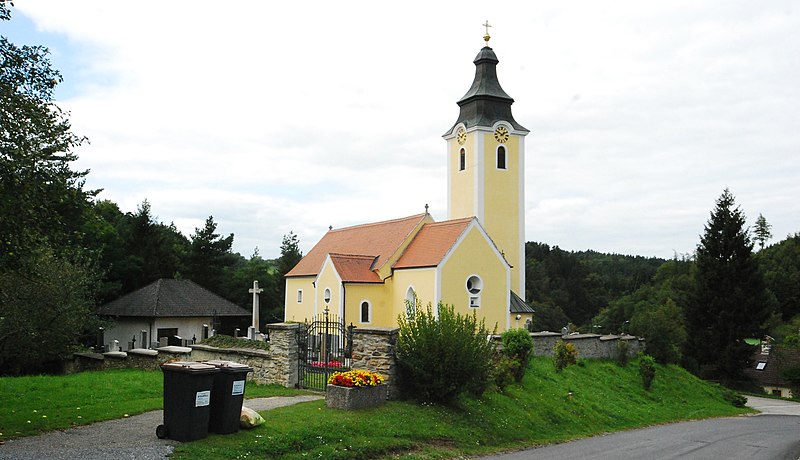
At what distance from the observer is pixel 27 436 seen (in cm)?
1127

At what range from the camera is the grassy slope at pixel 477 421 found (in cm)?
1174

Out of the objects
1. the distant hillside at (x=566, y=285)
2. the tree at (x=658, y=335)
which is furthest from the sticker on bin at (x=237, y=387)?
the distant hillside at (x=566, y=285)

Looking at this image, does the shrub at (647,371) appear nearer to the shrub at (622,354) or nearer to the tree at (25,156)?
the shrub at (622,354)

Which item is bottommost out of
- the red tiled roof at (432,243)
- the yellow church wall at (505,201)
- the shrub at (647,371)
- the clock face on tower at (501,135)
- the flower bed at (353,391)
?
the shrub at (647,371)

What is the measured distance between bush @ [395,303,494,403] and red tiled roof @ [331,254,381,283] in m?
15.7

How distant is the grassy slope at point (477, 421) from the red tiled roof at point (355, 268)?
10.5m

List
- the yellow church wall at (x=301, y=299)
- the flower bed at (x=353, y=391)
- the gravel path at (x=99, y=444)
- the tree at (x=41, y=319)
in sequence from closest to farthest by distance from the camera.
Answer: the gravel path at (x=99, y=444) < the flower bed at (x=353, y=391) < the tree at (x=41, y=319) < the yellow church wall at (x=301, y=299)

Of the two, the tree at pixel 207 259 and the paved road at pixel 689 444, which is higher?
the tree at pixel 207 259

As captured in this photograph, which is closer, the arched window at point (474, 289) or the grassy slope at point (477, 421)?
the grassy slope at point (477, 421)

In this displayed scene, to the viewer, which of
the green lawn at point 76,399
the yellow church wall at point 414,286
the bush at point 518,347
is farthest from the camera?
the yellow church wall at point 414,286

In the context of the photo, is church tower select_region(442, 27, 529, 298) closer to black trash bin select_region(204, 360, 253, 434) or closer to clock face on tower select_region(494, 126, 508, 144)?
clock face on tower select_region(494, 126, 508, 144)

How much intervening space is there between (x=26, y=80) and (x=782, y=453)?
59.0 feet

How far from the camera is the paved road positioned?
15.0m

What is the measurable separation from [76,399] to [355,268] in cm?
1867
